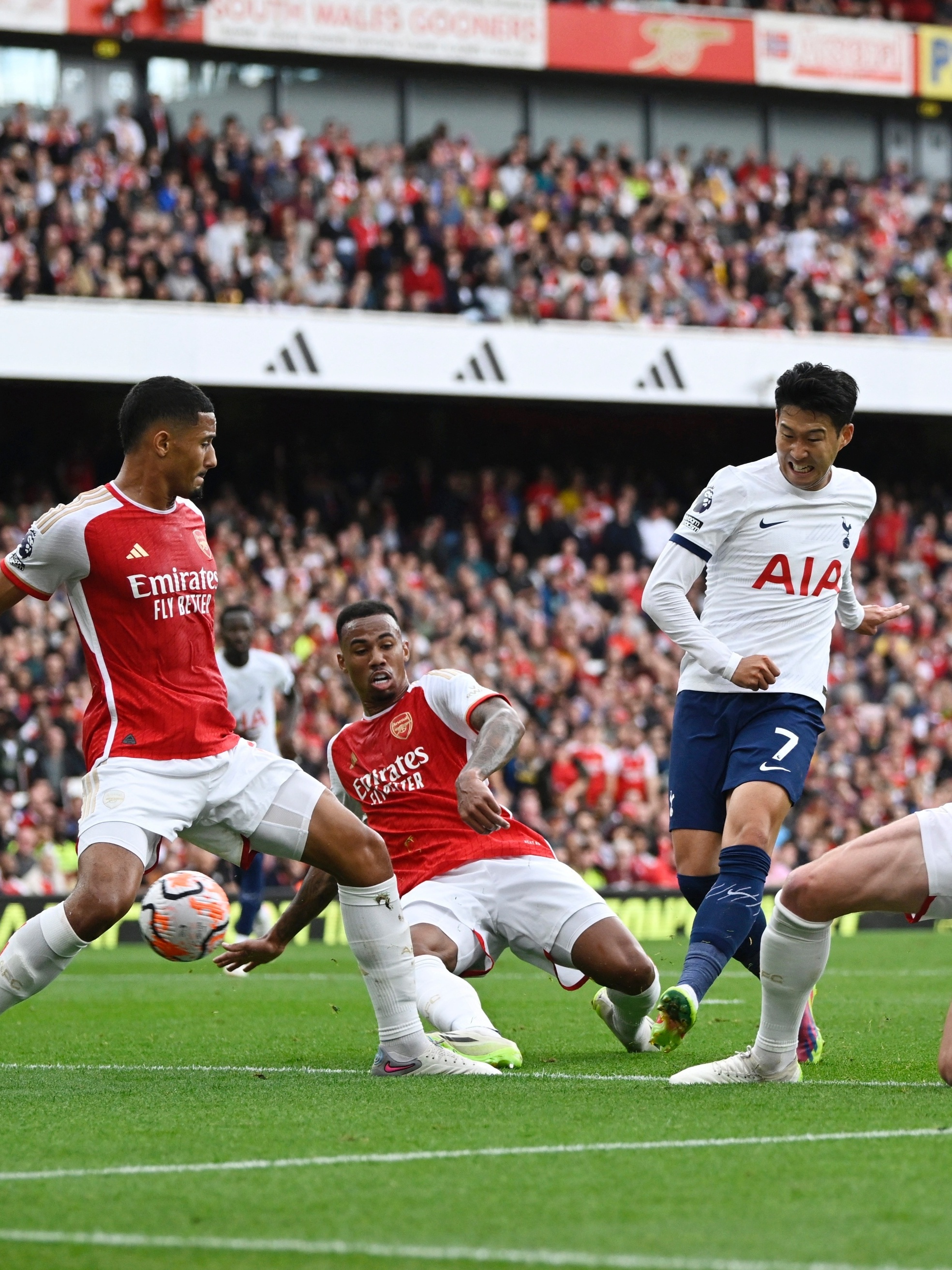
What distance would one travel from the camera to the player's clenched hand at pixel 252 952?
6871 millimetres

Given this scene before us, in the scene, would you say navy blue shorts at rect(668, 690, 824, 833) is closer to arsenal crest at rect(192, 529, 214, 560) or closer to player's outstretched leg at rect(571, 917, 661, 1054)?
player's outstretched leg at rect(571, 917, 661, 1054)

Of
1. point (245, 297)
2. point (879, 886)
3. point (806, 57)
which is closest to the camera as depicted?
point (879, 886)

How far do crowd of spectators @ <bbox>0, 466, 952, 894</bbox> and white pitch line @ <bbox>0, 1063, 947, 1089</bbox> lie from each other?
9.59 meters

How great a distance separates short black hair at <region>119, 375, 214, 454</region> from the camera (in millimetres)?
6562

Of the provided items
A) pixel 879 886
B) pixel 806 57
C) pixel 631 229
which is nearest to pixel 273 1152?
pixel 879 886

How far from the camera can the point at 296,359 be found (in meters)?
22.7

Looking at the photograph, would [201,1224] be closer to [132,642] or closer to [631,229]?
[132,642]

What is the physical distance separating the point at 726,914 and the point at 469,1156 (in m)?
1.90

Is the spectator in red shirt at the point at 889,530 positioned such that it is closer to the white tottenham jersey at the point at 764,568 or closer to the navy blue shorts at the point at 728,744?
the white tottenham jersey at the point at 764,568

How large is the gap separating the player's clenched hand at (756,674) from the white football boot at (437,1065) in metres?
1.62

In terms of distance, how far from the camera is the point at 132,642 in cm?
649

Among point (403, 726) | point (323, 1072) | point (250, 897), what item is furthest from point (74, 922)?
point (250, 897)

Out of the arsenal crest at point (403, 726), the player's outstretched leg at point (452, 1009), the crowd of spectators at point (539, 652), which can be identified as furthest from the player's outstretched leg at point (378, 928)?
the crowd of spectators at point (539, 652)

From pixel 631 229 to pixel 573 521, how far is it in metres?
4.14
